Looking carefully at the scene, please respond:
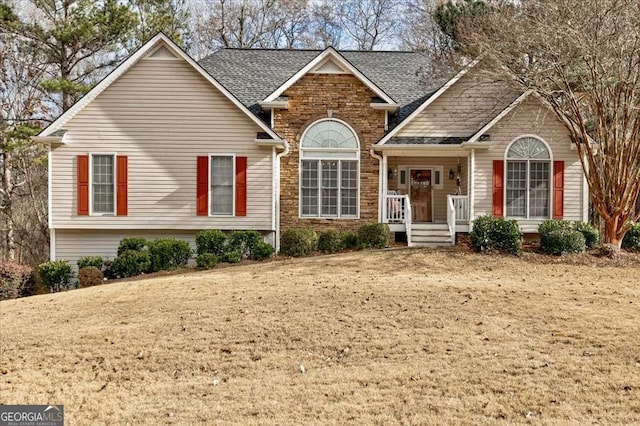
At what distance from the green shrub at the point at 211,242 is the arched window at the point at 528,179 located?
845 cm

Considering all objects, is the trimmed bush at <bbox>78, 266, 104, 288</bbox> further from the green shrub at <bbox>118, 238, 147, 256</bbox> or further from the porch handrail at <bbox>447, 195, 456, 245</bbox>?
the porch handrail at <bbox>447, 195, 456, 245</bbox>

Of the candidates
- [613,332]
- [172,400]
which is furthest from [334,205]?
[172,400]

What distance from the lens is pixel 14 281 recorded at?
1366cm

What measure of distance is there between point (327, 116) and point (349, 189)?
232 cm

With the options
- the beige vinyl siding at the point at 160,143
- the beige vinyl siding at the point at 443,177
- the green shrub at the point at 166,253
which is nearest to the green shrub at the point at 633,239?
the beige vinyl siding at the point at 443,177

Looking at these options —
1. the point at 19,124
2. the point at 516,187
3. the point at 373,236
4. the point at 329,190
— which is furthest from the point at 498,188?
the point at 19,124

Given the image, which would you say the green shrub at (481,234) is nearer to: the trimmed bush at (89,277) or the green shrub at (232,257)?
the green shrub at (232,257)

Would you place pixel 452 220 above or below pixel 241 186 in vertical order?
below

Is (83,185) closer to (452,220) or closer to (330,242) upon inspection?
(330,242)

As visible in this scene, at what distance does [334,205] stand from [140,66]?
6.91 m

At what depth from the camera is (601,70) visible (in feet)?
44.6

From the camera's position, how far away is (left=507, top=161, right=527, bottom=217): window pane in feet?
54.0

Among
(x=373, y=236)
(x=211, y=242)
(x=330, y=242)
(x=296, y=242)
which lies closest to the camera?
(x=211, y=242)

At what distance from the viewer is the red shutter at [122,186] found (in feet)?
51.9
